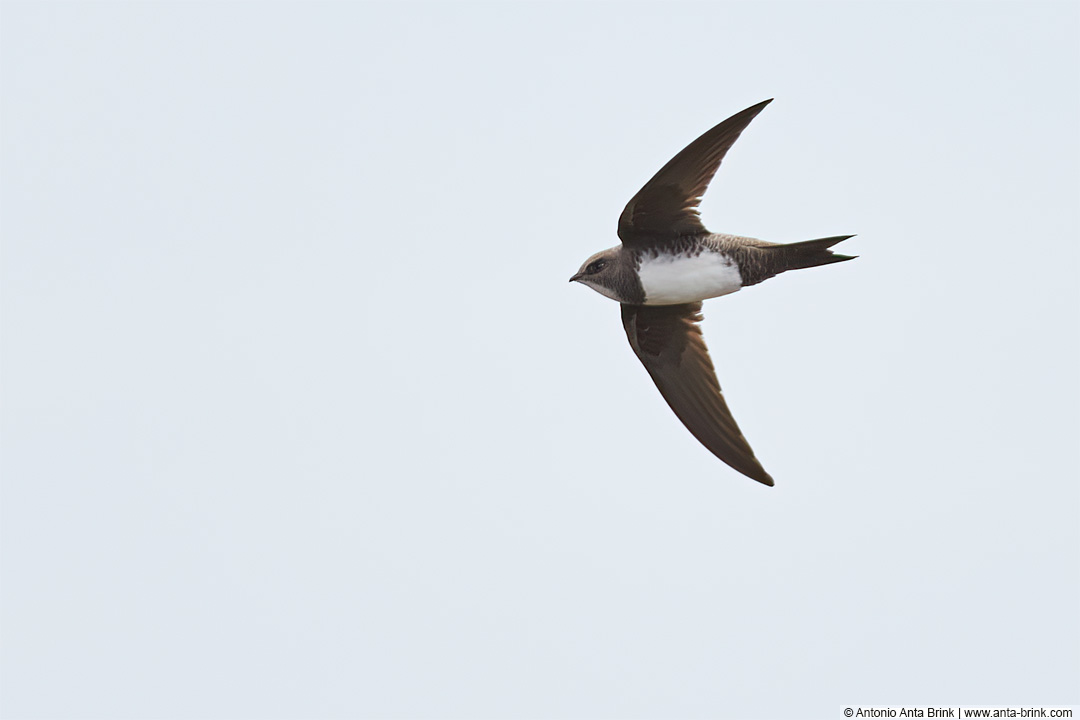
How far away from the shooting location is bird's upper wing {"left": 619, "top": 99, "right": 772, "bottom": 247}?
32.9 feet

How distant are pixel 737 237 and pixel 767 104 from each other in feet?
4.78

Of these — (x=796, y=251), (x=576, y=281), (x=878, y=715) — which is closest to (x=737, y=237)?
(x=796, y=251)

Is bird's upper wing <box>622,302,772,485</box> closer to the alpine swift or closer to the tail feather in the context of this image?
the alpine swift

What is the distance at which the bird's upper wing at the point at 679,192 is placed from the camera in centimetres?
1003

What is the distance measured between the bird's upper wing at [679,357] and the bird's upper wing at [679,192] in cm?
89

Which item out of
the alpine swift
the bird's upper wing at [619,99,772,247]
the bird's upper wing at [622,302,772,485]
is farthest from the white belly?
the bird's upper wing at [622,302,772,485]

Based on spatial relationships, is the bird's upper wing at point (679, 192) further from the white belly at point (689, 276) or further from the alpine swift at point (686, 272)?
the white belly at point (689, 276)

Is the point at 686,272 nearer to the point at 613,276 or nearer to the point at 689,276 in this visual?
the point at 689,276

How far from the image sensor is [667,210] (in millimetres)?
10562

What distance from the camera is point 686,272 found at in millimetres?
10742

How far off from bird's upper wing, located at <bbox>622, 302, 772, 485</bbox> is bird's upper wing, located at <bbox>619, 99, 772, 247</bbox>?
89 centimetres

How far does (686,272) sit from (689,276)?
0.04 metres

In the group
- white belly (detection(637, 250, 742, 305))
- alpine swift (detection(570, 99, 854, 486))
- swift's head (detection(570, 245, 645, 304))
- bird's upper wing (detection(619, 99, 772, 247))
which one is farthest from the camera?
swift's head (detection(570, 245, 645, 304))

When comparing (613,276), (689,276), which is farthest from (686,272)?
(613,276)
